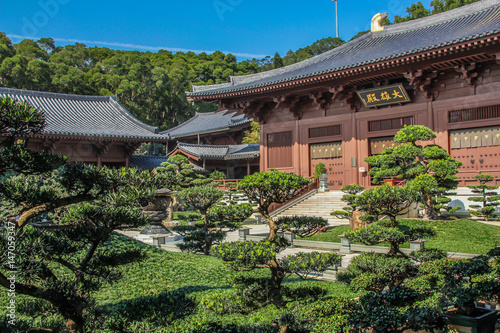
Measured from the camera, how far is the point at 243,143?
1303 inches

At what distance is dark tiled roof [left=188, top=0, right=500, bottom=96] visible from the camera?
16672 mm

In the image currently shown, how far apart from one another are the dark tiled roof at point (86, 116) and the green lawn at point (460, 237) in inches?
614

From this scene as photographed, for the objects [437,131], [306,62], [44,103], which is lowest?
[437,131]

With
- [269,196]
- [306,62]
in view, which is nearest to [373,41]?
[306,62]

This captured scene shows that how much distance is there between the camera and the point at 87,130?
2273 cm

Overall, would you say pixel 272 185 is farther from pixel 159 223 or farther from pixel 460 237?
pixel 159 223

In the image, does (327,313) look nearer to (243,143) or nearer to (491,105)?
(491,105)

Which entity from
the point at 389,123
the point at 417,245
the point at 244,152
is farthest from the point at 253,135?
the point at 417,245

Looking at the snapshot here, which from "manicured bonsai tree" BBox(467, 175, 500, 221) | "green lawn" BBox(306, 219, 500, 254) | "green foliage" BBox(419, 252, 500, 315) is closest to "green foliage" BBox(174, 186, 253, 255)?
"green foliage" BBox(419, 252, 500, 315)

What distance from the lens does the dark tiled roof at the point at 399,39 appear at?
16672 mm

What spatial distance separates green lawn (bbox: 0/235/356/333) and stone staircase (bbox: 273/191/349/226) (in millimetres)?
7517

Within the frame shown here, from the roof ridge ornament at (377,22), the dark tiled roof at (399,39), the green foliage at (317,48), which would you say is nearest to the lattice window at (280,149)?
the dark tiled roof at (399,39)

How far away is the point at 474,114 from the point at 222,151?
19.4m

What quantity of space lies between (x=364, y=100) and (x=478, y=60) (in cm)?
498
